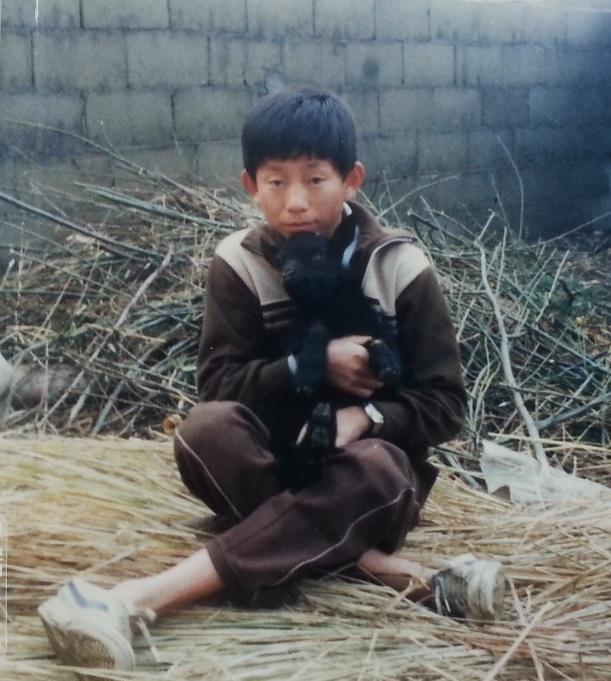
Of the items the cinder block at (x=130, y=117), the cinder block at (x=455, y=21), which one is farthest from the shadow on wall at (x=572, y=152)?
the cinder block at (x=130, y=117)

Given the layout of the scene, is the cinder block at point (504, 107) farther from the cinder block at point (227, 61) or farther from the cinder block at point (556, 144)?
the cinder block at point (227, 61)

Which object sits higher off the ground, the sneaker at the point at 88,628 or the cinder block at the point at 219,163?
the cinder block at the point at 219,163

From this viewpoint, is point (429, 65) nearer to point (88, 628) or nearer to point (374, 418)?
point (374, 418)

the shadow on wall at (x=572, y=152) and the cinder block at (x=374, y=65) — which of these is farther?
the shadow on wall at (x=572, y=152)

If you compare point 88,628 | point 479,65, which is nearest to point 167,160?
point 479,65

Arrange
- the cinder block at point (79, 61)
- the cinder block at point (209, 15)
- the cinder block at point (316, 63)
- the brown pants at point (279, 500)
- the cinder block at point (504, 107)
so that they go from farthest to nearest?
the cinder block at point (504, 107) < the cinder block at point (316, 63) < the cinder block at point (209, 15) < the cinder block at point (79, 61) < the brown pants at point (279, 500)

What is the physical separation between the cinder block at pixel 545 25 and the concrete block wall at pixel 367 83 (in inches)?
0.4

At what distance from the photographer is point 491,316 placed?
356 cm

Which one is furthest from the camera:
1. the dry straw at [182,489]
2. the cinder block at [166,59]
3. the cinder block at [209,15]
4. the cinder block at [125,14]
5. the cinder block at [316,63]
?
the cinder block at [316,63]

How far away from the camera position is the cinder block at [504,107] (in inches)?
242

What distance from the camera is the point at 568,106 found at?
22.0 feet

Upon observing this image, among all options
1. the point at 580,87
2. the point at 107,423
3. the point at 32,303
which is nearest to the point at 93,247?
the point at 32,303

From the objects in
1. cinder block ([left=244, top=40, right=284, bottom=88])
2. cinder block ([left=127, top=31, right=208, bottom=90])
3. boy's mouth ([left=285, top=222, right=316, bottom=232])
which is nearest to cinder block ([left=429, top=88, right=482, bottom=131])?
cinder block ([left=244, top=40, right=284, bottom=88])

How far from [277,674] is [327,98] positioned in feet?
3.25
